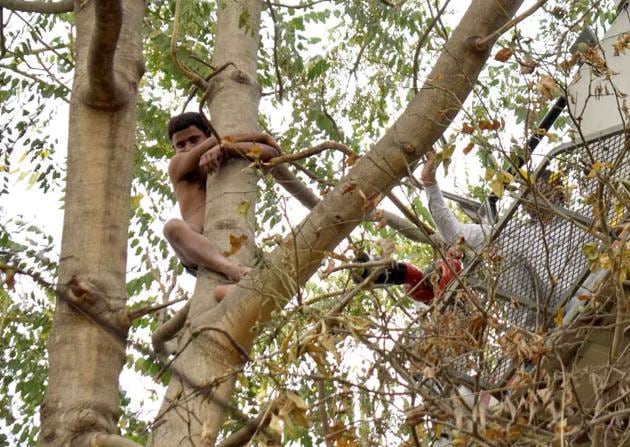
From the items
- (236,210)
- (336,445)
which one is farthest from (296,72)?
(336,445)

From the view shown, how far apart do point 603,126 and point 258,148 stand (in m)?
2.55

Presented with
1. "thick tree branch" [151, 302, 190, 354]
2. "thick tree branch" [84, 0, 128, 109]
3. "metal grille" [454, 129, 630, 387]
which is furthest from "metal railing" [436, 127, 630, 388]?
"thick tree branch" [84, 0, 128, 109]

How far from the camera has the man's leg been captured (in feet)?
17.9

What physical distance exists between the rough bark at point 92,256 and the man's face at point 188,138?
1861mm

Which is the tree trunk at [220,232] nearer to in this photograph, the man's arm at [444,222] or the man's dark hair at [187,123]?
the man's dark hair at [187,123]

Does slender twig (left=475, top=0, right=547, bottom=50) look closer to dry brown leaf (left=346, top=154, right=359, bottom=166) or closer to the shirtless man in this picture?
dry brown leaf (left=346, top=154, right=359, bottom=166)

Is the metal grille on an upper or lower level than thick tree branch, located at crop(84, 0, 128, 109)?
lower

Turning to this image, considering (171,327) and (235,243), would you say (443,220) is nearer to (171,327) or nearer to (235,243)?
(171,327)

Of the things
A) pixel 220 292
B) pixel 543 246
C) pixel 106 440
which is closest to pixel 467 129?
pixel 543 246

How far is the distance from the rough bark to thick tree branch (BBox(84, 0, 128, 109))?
43mm

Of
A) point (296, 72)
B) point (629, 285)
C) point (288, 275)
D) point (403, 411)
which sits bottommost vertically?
point (403, 411)

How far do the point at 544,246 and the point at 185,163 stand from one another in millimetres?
2151

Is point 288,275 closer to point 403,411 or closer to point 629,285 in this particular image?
point 403,411

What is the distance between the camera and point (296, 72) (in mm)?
9492
